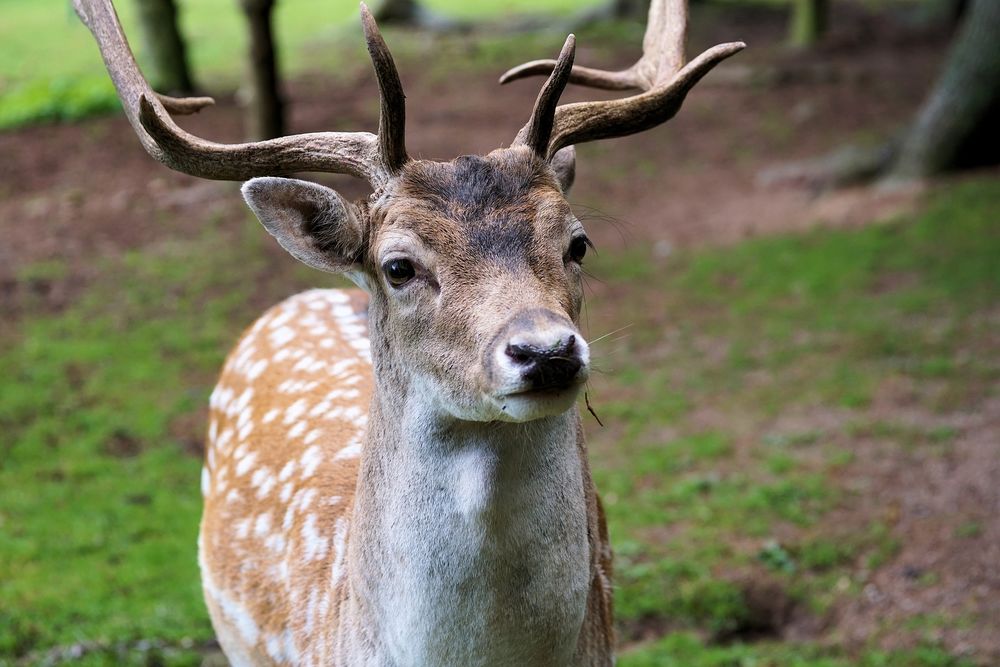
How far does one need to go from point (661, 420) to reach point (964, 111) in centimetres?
444

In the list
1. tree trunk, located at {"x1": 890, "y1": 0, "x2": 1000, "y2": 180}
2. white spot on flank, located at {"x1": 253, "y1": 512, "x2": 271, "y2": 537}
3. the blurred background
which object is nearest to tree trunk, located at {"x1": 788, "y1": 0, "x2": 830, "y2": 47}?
the blurred background

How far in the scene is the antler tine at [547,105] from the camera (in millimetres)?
2764

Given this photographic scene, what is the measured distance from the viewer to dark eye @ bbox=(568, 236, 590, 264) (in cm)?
285

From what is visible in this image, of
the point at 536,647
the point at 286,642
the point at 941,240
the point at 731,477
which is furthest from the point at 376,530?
the point at 941,240

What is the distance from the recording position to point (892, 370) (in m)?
7.02

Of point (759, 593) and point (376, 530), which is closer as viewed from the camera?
point (376, 530)

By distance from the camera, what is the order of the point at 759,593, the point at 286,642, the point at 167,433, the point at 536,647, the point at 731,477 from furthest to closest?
the point at 167,433 < the point at 731,477 < the point at 759,593 < the point at 286,642 < the point at 536,647

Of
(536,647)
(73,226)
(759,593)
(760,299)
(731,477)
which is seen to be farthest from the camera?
(73,226)

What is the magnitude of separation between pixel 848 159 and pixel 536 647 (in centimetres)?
835

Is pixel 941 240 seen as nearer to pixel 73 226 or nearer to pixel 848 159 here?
pixel 848 159

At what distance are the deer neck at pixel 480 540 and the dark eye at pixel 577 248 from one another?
0.38 metres

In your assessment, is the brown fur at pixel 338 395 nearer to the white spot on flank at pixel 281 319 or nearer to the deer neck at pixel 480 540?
the white spot on flank at pixel 281 319

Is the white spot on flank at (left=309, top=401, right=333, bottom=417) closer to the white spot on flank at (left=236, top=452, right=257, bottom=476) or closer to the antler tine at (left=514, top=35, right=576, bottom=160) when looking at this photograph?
the white spot on flank at (left=236, top=452, right=257, bottom=476)

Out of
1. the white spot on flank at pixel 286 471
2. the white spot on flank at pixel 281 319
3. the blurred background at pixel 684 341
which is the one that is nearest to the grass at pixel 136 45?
the blurred background at pixel 684 341
